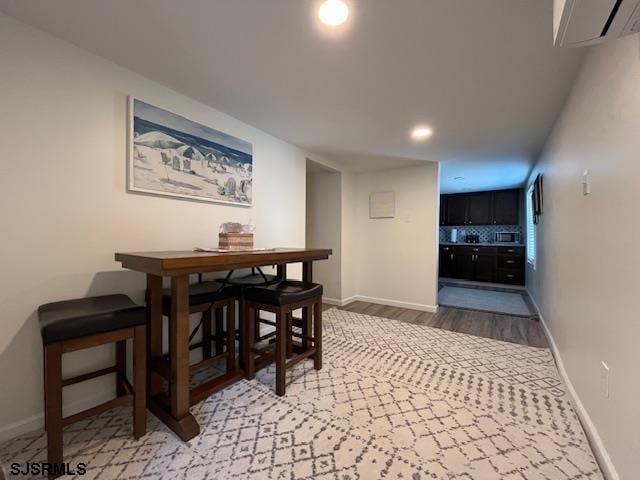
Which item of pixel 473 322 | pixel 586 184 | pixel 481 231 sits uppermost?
pixel 586 184

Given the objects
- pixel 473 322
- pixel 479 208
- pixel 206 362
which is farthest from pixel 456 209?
pixel 206 362

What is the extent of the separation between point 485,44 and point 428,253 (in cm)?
268

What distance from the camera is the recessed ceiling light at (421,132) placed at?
259cm

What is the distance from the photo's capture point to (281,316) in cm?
172

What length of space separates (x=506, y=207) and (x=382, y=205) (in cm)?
344

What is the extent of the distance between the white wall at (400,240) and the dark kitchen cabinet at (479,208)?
9.95 ft

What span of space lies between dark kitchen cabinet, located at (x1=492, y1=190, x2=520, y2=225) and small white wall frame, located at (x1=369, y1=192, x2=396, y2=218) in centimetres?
327

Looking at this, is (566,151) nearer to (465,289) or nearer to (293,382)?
(293,382)

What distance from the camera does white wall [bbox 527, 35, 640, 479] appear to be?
3.26ft

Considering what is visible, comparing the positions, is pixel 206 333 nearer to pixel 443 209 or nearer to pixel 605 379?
pixel 605 379

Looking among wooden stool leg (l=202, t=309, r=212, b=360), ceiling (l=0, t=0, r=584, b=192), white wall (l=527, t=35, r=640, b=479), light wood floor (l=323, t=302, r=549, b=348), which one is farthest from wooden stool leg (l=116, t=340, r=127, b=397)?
light wood floor (l=323, t=302, r=549, b=348)

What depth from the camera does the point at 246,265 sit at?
1.51m

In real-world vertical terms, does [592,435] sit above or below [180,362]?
below

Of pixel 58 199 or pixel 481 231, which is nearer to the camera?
pixel 58 199
